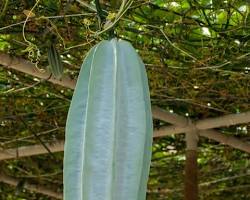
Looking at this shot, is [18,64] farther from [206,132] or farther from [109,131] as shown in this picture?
[109,131]

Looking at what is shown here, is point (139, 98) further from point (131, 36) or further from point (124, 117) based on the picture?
point (131, 36)

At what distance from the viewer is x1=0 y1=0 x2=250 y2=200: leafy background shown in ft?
7.94

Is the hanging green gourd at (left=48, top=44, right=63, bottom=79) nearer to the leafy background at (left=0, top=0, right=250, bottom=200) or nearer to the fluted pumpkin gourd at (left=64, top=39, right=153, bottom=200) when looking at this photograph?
the leafy background at (left=0, top=0, right=250, bottom=200)

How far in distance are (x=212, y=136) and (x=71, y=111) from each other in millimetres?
2710

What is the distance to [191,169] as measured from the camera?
149 inches

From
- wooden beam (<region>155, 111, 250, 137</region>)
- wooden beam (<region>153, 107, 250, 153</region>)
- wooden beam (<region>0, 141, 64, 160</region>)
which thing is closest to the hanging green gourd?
wooden beam (<region>153, 107, 250, 153</region>)

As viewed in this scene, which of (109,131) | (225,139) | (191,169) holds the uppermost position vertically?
(225,139)

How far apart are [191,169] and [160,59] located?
116 cm

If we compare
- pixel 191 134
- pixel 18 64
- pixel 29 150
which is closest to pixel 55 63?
pixel 18 64

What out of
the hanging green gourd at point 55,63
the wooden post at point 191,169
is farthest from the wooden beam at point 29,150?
A: the hanging green gourd at point 55,63

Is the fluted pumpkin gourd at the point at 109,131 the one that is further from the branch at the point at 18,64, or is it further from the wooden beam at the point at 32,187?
the wooden beam at the point at 32,187

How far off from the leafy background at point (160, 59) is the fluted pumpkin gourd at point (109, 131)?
34 centimetres

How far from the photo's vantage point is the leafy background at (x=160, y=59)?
2420mm

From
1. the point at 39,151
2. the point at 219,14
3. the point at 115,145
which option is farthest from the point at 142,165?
the point at 39,151
